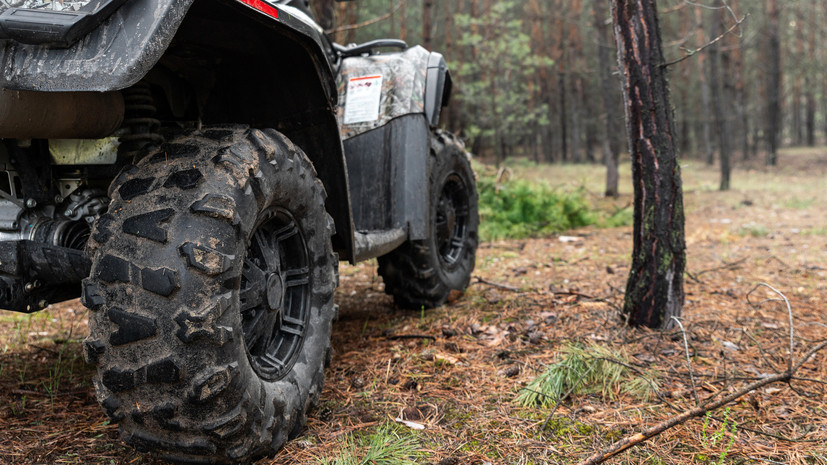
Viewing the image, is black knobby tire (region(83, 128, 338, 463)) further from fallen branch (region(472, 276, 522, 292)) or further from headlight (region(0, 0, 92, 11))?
fallen branch (region(472, 276, 522, 292))

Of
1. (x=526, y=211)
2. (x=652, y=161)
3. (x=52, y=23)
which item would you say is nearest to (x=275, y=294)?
(x=52, y=23)

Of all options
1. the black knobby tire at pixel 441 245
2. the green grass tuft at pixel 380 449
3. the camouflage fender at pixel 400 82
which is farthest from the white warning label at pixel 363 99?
the green grass tuft at pixel 380 449

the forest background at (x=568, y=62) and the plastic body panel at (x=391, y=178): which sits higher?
the forest background at (x=568, y=62)

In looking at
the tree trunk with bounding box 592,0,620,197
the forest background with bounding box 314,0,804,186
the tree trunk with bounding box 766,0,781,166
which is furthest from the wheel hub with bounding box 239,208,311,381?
the tree trunk with bounding box 766,0,781,166

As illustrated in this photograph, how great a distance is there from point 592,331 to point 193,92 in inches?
91.1

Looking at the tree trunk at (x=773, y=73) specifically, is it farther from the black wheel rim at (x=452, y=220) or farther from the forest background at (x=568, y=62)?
the black wheel rim at (x=452, y=220)

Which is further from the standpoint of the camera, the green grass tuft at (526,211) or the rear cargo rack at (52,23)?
the green grass tuft at (526,211)

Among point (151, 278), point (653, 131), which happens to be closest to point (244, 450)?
point (151, 278)

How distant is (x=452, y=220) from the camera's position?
4.50m

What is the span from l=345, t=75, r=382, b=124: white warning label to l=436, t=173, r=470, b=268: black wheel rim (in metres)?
0.80

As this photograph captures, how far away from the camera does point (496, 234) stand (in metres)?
7.75

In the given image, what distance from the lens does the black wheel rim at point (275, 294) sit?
2.13 m

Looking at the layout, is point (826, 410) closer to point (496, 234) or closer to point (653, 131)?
point (653, 131)

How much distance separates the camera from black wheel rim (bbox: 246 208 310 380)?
2.13 metres
